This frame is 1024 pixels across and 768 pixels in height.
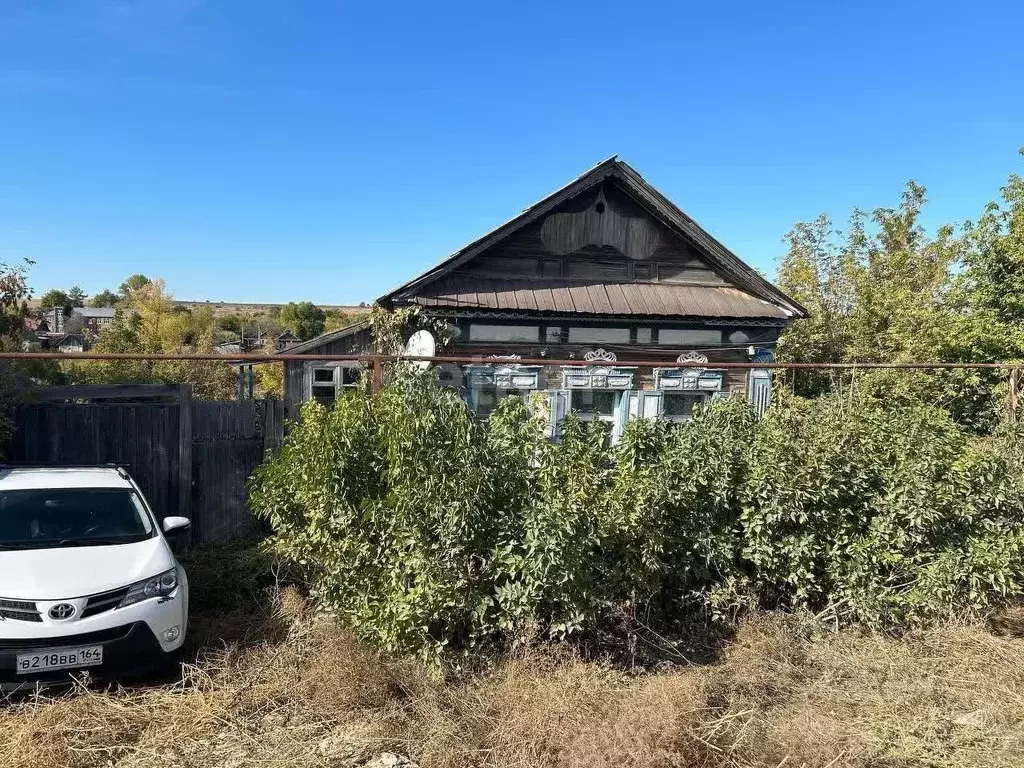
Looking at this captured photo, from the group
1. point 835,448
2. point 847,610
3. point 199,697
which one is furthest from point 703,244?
point 199,697

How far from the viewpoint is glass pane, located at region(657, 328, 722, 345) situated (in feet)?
33.6

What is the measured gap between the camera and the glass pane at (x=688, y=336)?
33.6 feet

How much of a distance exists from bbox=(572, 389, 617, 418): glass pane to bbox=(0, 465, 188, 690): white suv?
19.8 ft

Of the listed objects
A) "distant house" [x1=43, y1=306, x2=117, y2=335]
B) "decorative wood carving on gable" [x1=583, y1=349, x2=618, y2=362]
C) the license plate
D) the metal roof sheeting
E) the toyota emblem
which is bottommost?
the license plate

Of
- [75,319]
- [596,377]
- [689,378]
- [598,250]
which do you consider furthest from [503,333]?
[75,319]

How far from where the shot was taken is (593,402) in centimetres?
1009

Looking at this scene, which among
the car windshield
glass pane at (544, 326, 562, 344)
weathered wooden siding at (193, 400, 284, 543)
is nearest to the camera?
the car windshield

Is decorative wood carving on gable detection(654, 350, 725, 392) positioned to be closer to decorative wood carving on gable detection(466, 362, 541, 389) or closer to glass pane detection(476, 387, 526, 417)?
decorative wood carving on gable detection(466, 362, 541, 389)

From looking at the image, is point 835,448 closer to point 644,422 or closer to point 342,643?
point 644,422

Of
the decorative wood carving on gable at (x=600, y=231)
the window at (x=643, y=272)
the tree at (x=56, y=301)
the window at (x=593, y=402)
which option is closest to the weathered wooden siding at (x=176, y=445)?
the window at (x=593, y=402)

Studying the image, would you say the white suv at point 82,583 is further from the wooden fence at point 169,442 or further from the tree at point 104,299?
the tree at point 104,299

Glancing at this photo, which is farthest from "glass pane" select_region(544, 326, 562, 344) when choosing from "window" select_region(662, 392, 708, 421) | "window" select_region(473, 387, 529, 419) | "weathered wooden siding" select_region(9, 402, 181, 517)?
"weathered wooden siding" select_region(9, 402, 181, 517)

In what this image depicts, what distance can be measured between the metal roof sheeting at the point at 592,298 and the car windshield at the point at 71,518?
188 inches

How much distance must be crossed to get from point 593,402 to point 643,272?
2337 mm
